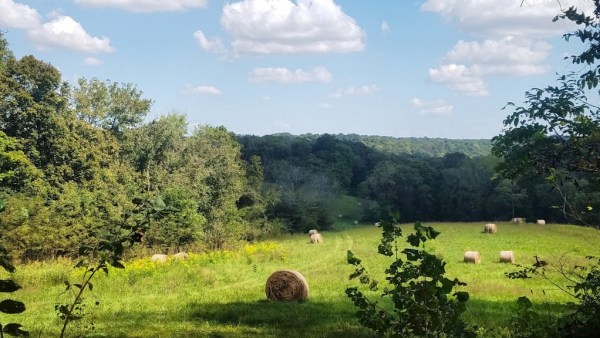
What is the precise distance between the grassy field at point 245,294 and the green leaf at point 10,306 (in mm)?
3352

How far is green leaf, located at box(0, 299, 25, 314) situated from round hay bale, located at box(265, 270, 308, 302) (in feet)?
45.6

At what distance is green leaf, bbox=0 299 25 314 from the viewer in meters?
1.91

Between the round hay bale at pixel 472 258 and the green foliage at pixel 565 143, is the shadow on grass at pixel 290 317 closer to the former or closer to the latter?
the green foliage at pixel 565 143

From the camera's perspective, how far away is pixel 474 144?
145m

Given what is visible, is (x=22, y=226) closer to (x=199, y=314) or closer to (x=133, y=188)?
(x=133, y=188)

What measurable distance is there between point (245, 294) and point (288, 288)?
1.89 metres

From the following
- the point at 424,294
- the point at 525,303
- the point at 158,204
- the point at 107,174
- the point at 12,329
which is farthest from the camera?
the point at 107,174

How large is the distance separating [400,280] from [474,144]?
488ft

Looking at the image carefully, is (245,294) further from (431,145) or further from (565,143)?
(431,145)

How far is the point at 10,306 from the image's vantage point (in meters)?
1.95

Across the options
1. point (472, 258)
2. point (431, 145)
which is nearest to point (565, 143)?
point (472, 258)

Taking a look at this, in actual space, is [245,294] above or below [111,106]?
below

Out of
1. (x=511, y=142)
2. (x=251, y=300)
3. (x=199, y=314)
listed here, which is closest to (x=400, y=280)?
(x=511, y=142)

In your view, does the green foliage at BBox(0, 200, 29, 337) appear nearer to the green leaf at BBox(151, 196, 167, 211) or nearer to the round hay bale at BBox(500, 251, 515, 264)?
the green leaf at BBox(151, 196, 167, 211)
